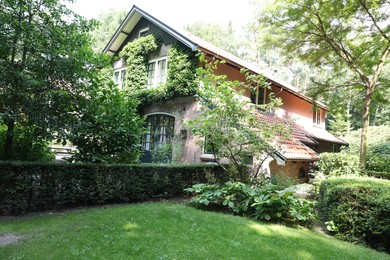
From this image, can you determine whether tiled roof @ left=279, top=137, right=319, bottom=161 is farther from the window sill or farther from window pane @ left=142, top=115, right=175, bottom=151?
window pane @ left=142, top=115, right=175, bottom=151

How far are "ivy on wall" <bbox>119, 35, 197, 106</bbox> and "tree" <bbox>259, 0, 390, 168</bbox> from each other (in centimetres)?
410

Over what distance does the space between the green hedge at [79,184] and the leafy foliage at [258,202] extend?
1.28 m

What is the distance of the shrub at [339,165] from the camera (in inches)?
409

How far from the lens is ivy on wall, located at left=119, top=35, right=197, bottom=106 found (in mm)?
12141

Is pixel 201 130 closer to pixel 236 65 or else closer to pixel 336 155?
pixel 236 65

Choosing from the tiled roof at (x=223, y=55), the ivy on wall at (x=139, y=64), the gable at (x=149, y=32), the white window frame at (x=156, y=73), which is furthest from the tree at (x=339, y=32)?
the ivy on wall at (x=139, y=64)

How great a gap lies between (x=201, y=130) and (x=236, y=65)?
5517 millimetres

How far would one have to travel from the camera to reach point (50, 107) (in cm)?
632

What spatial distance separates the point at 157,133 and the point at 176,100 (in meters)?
2.50

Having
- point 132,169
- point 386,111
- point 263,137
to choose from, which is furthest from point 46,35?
point 386,111

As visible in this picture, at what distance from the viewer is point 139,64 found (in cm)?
1482

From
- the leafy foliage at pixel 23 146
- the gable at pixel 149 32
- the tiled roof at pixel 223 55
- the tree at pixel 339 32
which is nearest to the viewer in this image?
the leafy foliage at pixel 23 146

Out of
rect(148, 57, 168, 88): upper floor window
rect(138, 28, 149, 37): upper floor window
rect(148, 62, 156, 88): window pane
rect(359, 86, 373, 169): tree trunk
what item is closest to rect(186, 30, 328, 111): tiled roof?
rect(148, 57, 168, 88): upper floor window

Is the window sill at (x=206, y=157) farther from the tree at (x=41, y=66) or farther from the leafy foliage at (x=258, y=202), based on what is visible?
the tree at (x=41, y=66)
